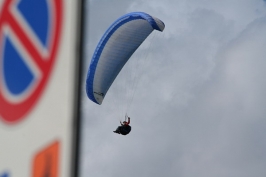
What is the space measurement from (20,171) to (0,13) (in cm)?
58

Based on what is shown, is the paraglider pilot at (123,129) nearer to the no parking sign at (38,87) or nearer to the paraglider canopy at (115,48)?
the paraglider canopy at (115,48)

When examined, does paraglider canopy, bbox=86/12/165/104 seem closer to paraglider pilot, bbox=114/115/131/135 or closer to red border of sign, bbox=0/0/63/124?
paraglider pilot, bbox=114/115/131/135

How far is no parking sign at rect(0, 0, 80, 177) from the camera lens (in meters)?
1.60

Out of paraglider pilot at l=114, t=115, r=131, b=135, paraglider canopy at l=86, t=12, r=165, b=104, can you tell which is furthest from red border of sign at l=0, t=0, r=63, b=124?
paraglider pilot at l=114, t=115, r=131, b=135

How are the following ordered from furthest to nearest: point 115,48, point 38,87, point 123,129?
point 123,129, point 115,48, point 38,87

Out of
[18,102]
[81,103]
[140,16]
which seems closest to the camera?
[81,103]

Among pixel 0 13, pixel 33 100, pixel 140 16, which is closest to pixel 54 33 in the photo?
pixel 33 100

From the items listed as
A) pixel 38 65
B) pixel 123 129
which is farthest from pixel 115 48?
pixel 38 65

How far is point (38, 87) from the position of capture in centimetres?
173

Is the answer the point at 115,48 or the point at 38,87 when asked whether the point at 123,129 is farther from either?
the point at 38,87

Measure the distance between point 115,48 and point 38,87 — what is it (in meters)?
30.9

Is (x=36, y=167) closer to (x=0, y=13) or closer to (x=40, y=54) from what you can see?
(x=40, y=54)

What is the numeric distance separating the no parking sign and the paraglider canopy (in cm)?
2938

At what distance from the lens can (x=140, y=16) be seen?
32094 mm
